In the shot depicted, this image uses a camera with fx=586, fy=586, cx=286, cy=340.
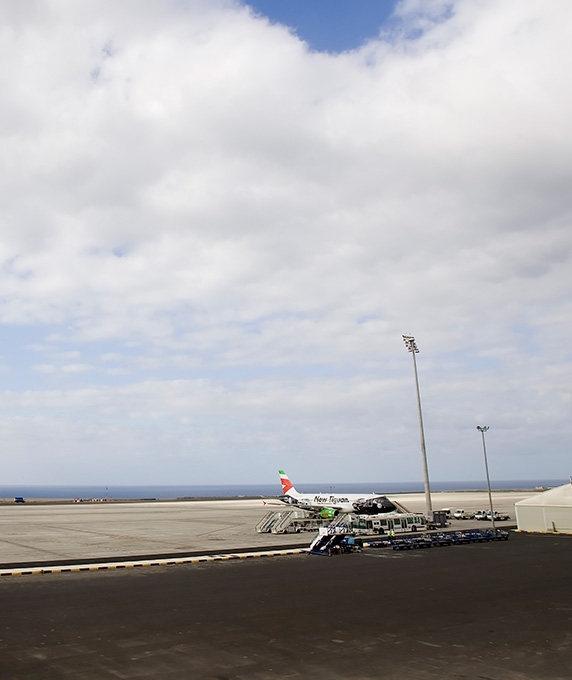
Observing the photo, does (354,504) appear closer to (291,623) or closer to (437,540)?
(437,540)

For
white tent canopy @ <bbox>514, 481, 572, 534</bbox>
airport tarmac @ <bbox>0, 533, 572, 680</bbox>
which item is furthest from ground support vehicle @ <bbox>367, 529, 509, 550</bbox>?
airport tarmac @ <bbox>0, 533, 572, 680</bbox>

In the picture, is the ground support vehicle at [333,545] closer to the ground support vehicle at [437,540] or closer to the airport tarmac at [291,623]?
the ground support vehicle at [437,540]

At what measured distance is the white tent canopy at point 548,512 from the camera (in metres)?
45.7

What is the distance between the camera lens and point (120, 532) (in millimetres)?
51406

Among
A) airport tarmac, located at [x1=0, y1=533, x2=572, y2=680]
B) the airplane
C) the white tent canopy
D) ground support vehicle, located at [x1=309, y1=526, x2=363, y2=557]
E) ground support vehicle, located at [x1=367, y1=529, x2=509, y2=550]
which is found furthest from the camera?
the airplane

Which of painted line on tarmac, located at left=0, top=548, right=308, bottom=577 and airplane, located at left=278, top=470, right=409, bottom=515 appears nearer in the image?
painted line on tarmac, located at left=0, top=548, right=308, bottom=577

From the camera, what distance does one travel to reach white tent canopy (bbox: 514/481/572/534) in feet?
150

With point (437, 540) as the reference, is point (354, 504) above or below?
above

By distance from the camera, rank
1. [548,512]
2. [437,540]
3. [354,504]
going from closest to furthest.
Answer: [437,540] < [548,512] < [354,504]

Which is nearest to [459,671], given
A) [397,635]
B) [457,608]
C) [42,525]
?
[397,635]

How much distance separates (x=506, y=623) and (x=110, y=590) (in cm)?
1483

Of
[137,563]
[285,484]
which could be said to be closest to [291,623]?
[137,563]

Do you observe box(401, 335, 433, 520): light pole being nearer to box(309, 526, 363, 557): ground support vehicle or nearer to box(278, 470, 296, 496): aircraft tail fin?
box(309, 526, 363, 557): ground support vehicle

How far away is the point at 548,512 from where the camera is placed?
4681 centimetres
